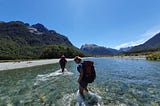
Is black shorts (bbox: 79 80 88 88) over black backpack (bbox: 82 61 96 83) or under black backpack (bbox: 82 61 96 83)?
under

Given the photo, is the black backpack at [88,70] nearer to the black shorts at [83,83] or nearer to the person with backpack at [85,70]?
the person with backpack at [85,70]

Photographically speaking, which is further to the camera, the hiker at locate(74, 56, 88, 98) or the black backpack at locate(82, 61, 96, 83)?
the hiker at locate(74, 56, 88, 98)

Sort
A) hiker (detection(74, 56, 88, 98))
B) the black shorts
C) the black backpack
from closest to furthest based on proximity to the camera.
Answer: the black backpack
hiker (detection(74, 56, 88, 98))
the black shorts

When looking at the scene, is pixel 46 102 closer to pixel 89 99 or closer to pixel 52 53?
pixel 89 99

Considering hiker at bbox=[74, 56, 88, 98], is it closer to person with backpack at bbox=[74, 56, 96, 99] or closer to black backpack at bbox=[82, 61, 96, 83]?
person with backpack at bbox=[74, 56, 96, 99]

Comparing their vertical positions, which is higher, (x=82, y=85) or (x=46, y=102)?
(x=82, y=85)

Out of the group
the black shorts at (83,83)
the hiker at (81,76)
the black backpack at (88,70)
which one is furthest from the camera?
the black shorts at (83,83)

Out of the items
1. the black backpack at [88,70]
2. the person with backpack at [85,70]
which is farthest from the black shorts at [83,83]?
the black backpack at [88,70]

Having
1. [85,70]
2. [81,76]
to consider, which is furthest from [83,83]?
[85,70]

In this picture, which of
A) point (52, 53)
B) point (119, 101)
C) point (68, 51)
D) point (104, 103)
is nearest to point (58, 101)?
point (104, 103)

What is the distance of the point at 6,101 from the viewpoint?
44.6 feet

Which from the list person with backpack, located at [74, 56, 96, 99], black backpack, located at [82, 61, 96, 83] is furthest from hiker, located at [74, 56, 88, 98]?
black backpack, located at [82, 61, 96, 83]

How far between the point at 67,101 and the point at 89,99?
1.69 m

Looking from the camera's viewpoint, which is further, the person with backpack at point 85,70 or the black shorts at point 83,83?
the black shorts at point 83,83
